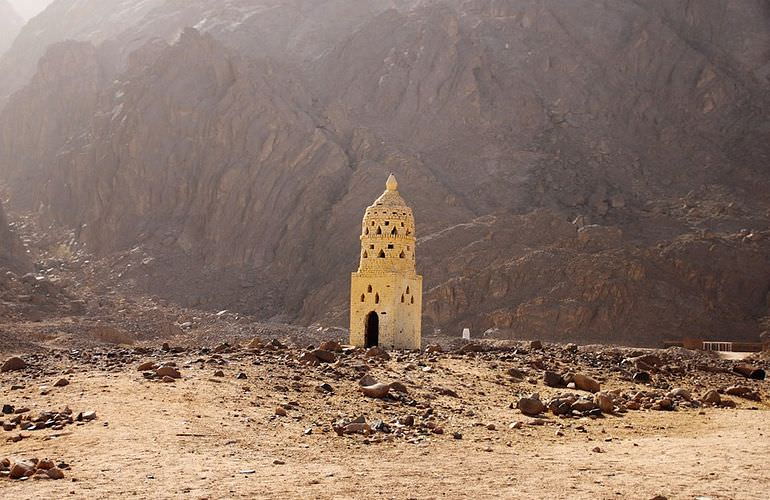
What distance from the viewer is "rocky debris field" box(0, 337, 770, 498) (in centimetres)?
1509

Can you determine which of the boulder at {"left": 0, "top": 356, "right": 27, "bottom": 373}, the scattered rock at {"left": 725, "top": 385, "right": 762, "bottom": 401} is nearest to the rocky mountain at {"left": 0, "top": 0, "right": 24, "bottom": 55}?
the boulder at {"left": 0, "top": 356, "right": 27, "bottom": 373}

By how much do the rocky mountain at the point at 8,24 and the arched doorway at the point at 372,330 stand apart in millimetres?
115752

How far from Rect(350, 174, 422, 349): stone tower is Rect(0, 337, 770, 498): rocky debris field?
455 cm

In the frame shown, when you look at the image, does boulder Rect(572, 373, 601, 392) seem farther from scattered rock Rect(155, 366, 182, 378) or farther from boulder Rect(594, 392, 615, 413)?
scattered rock Rect(155, 366, 182, 378)

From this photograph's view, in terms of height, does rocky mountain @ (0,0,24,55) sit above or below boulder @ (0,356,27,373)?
above

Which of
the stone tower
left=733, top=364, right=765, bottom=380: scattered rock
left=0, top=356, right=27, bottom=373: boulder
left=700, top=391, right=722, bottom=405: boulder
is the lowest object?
left=733, top=364, right=765, bottom=380: scattered rock

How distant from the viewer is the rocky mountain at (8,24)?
139 meters

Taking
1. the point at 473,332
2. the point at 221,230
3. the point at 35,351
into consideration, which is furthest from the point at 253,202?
the point at 35,351

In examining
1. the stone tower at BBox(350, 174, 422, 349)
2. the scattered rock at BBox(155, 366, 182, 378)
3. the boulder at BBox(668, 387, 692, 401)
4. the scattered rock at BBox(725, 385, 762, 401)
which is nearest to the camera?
the scattered rock at BBox(155, 366, 182, 378)

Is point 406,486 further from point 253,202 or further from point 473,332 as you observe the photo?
point 253,202

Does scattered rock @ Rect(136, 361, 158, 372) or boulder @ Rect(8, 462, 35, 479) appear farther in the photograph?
scattered rock @ Rect(136, 361, 158, 372)

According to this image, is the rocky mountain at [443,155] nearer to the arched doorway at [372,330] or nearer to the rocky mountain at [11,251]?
the rocky mountain at [11,251]

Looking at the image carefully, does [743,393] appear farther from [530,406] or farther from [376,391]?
[376,391]

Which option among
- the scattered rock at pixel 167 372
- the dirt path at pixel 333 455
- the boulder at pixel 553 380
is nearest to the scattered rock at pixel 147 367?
the scattered rock at pixel 167 372
